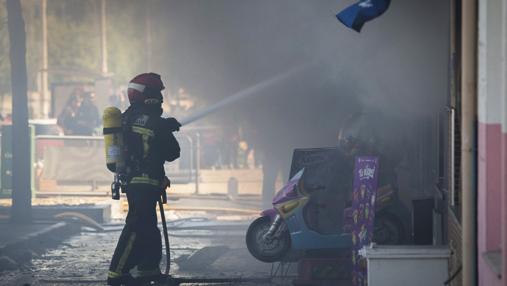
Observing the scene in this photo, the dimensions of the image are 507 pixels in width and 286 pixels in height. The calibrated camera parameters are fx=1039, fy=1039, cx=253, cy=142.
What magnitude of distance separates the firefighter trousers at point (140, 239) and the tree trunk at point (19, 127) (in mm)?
6153

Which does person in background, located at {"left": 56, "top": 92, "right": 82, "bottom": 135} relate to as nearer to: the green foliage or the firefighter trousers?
the firefighter trousers

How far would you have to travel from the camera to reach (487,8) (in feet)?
19.2

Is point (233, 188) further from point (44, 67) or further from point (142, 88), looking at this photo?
point (44, 67)

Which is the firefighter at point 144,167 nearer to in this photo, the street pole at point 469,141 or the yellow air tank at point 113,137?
the yellow air tank at point 113,137

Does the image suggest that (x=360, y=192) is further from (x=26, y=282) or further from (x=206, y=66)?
(x=206, y=66)

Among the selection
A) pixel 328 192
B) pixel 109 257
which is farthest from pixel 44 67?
pixel 328 192

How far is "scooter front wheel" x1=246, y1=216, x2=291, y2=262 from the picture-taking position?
10.1 metres

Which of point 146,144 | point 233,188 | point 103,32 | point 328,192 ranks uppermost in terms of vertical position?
point 103,32

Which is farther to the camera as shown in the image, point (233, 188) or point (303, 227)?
point (233, 188)

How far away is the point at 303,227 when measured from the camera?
991 cm

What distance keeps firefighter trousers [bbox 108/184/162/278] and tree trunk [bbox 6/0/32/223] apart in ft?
20.2

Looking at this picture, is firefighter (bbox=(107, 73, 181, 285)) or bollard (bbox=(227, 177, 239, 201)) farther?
bollard (bbox=(227, 177, 239, 201))

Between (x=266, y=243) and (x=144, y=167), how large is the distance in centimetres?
152

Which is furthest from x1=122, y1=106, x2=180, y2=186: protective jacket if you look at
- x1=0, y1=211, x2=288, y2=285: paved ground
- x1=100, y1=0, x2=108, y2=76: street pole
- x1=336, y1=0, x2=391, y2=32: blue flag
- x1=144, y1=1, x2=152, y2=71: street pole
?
x1=100, y1=0, x2=108, y2=76: street pole
